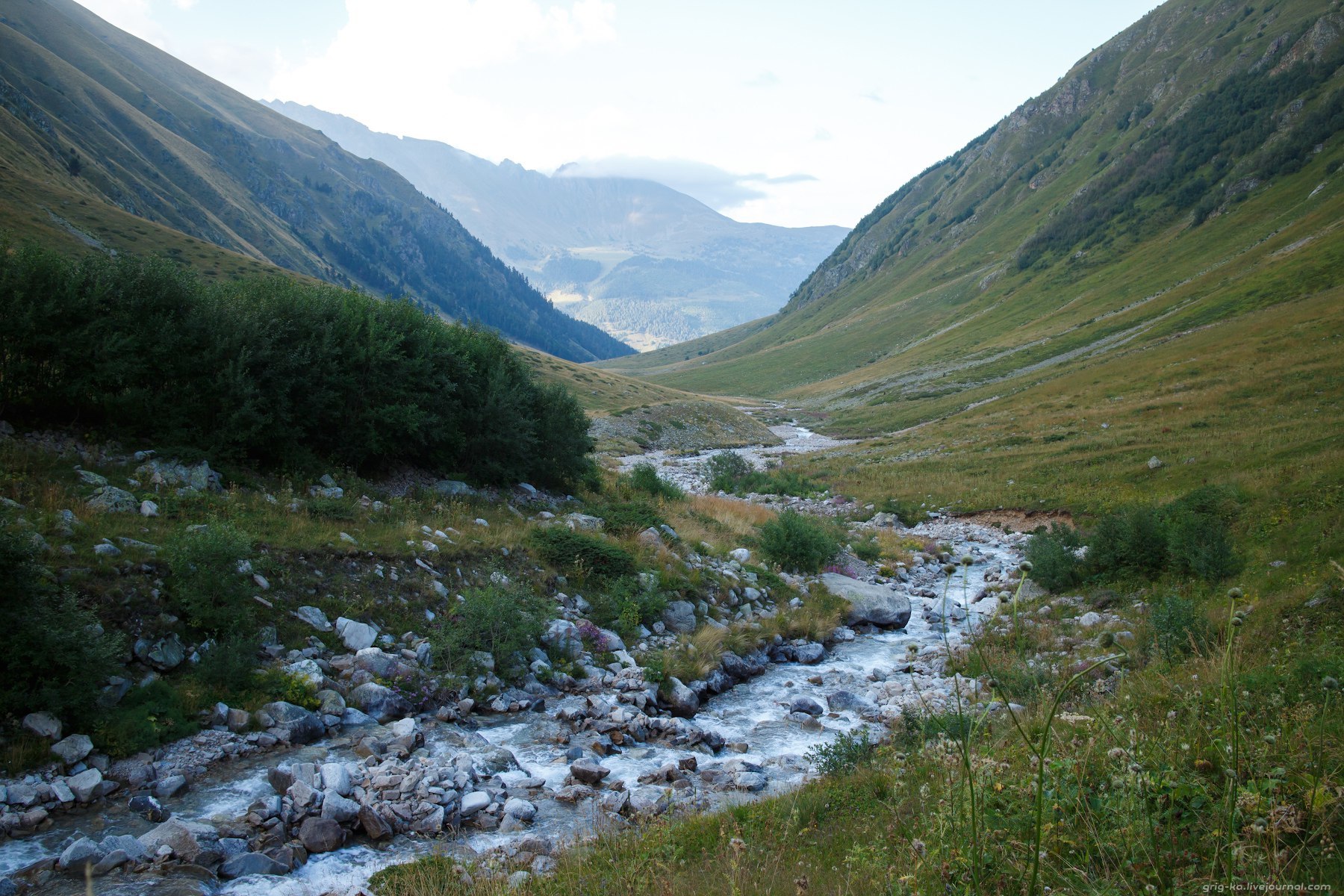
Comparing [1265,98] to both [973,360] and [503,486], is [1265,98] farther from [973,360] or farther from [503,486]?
[503,486]

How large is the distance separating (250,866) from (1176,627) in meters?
12.3

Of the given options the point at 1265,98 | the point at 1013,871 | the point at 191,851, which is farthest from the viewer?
the point at 1265,98

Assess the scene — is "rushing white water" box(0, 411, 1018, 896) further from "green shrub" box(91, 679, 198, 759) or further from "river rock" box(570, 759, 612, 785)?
"green shrub" box(91, 679, 198, 759)

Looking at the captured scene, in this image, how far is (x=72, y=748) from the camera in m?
7.50

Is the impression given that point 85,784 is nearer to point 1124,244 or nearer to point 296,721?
point 296,721

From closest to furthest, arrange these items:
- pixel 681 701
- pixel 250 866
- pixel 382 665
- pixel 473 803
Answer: pixel 250 866
pixel 473 803
pixel 382 665
pixel 681 701

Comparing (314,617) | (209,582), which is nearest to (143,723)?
(209,582)

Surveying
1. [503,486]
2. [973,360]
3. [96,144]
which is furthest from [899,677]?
[96,144]

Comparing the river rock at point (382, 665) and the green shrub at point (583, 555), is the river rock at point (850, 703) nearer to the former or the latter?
the green shrub at point (583, 555)

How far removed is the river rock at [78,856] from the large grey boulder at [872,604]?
1430 centimetres

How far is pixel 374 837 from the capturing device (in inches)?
289

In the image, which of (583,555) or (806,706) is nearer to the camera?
(806,706)

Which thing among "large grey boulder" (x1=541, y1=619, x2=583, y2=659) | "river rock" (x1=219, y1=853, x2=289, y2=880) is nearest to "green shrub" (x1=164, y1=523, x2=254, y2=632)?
"river rock" (x1=219, y1=853, x2=289, y2=880)

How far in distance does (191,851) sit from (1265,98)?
15003 centimetres
